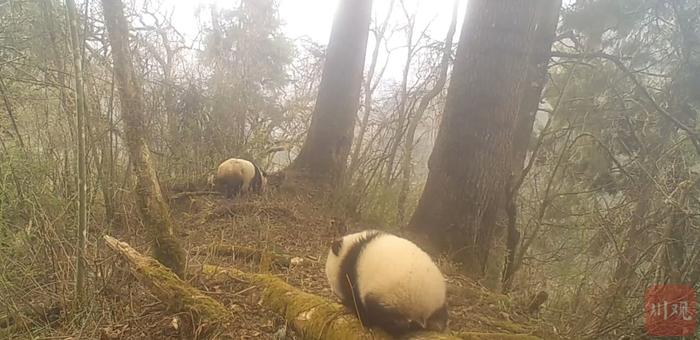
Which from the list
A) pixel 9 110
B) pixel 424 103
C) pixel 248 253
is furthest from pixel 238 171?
pixel 9 110

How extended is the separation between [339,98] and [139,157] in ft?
20.4

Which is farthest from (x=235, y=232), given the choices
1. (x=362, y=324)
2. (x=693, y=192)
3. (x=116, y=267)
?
(x=693, y=192)

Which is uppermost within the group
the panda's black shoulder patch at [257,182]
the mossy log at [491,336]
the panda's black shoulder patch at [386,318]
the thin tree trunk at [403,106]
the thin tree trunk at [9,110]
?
the thin tree trunk at [403,106]

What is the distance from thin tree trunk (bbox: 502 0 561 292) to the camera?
560 cm

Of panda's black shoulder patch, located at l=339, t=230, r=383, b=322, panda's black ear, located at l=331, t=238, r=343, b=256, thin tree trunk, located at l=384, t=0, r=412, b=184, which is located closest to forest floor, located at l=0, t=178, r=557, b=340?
panda's black shoulder patch, located at l=339, t=230, r=383, b=322

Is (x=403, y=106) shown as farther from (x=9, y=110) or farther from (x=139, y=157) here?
(x=9, y=110)

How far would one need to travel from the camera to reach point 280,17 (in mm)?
17094

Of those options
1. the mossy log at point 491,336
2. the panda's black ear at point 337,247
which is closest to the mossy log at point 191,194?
the panda's black ear at point 337,247

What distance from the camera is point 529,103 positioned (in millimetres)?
7145

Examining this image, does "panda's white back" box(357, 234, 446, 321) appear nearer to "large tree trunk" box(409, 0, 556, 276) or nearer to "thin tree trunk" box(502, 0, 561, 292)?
"large tree trunk" box(409, 0, 556, 276)

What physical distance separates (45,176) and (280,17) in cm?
1363

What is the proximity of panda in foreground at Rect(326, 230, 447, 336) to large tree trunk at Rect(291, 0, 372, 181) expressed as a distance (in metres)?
6.43

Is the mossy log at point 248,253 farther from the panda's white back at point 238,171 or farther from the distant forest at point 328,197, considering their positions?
the panda's white back at point 238,171

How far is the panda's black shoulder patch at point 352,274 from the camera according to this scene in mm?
3309
